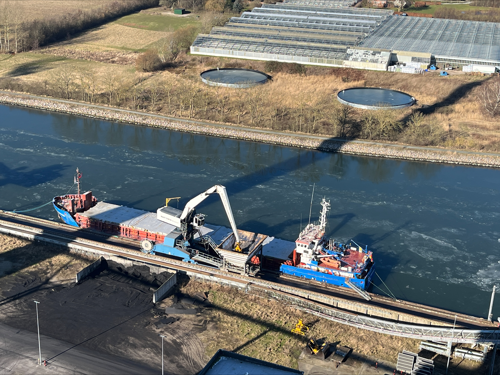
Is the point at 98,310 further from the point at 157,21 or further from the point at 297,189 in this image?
the point at 157,21

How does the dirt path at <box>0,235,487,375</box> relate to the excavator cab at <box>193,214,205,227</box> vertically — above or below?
below

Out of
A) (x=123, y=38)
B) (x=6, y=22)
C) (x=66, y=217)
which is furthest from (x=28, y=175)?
(x=6, y=22)

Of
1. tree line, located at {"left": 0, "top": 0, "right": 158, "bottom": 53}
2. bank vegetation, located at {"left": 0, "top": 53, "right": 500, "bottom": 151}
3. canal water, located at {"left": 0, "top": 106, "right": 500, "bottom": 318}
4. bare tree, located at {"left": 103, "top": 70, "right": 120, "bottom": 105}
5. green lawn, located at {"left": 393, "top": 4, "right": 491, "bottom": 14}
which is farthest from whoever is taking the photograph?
green lawn, located at {"left": 393, "top": 4, "right": 491, "bottom": 14}

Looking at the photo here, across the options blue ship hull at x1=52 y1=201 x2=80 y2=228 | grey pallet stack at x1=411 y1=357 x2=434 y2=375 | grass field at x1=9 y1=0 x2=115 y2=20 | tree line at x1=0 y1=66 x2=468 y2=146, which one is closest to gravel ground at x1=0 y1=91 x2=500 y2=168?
tree line at x1=0 y1=66 x2=468 y2=146

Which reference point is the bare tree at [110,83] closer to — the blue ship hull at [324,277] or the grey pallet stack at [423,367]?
the blue ship hull at [324,277]

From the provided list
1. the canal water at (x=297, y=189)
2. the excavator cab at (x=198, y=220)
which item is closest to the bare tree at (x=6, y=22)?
the canal water at (x=297, y=189)

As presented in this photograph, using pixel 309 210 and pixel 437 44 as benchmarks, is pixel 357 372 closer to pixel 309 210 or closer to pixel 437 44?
pixel 309 210

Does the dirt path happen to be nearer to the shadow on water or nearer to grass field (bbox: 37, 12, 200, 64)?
the shadow on water
